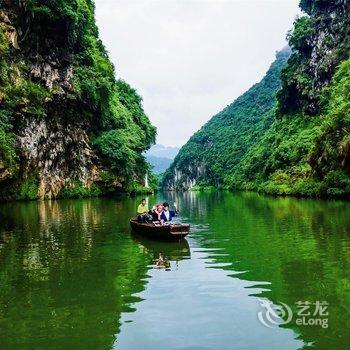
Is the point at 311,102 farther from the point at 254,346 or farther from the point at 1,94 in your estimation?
the point at 254,346

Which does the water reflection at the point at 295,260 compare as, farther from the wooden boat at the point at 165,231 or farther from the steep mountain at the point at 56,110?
the steep mountain at the point at 56,110

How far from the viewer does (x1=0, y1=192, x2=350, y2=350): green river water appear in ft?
28.2

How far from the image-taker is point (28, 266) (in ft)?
49.0

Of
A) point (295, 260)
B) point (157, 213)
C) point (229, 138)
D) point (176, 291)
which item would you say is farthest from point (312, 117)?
point (229, 138)

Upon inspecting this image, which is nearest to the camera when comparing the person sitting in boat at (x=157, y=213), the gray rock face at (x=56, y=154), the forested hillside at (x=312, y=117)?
the person sitting in boat at (x=157, y=213)

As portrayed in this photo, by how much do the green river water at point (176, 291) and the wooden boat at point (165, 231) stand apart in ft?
1.33

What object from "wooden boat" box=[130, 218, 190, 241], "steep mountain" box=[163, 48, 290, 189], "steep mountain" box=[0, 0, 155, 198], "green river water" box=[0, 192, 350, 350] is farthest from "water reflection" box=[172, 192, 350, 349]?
"steep mountain" box=[163, 48, 290, 189]

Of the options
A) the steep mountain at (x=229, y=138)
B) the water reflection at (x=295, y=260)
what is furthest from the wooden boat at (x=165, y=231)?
the steep mountain at (x=229, y=138)

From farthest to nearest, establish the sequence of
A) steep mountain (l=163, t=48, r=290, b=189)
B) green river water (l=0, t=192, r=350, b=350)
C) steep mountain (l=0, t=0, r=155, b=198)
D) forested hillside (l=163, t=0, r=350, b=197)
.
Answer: steep mountain (l=163, t=48, r=290, b=189) < steep mountain (l=0, t=0, r=155, b=198) < forested hillside (l=163, t=0, r=350, b=197) < green river water (l=0, t=192, r=350, b=350)

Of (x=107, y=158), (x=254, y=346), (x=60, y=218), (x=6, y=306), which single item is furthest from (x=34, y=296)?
(x=107, y=158)

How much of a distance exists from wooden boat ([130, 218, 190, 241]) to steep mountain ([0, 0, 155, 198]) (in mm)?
23107

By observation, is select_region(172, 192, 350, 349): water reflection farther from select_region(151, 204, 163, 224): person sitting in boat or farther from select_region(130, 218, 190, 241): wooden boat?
select_region(151, 204, 163, 224): person sitting in boat

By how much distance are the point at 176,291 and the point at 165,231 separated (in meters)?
7.65

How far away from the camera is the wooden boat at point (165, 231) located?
19.0 meters
